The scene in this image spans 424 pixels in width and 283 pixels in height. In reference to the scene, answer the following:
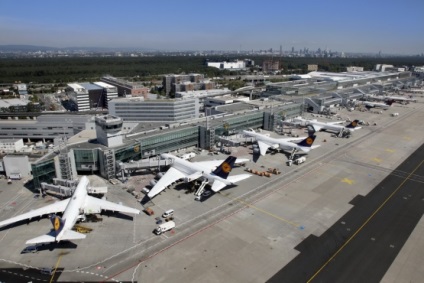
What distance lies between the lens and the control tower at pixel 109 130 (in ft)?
251

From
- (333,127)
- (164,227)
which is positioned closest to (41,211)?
(164,227)

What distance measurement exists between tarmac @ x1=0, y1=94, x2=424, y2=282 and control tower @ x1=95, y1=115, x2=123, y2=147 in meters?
12.1

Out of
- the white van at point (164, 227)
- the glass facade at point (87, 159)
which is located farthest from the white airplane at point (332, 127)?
the glass facade at point (87, 159)

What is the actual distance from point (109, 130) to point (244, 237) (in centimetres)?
4613

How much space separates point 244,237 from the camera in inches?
2056

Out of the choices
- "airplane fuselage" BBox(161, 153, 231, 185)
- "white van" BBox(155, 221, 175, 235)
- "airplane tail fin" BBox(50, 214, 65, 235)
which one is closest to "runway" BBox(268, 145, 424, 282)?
"white van" BBox(155, 221, 175, 235)

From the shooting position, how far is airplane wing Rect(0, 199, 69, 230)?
53.8m

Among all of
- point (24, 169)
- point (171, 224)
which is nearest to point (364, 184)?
point (171, 224)

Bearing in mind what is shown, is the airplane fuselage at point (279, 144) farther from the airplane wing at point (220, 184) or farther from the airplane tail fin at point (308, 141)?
the airplane wing at point (220, 184)

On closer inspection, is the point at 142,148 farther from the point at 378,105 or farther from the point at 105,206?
the point at 378,105

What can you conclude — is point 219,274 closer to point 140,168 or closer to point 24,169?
point 140,168

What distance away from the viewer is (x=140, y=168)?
77.9m

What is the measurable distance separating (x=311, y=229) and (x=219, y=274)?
69.4ft

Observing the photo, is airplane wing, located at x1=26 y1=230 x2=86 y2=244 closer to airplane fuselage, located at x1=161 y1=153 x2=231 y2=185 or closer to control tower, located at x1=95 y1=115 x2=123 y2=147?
airplane fuselage, located at x1=161 y1=153 x2=231 y2=185
